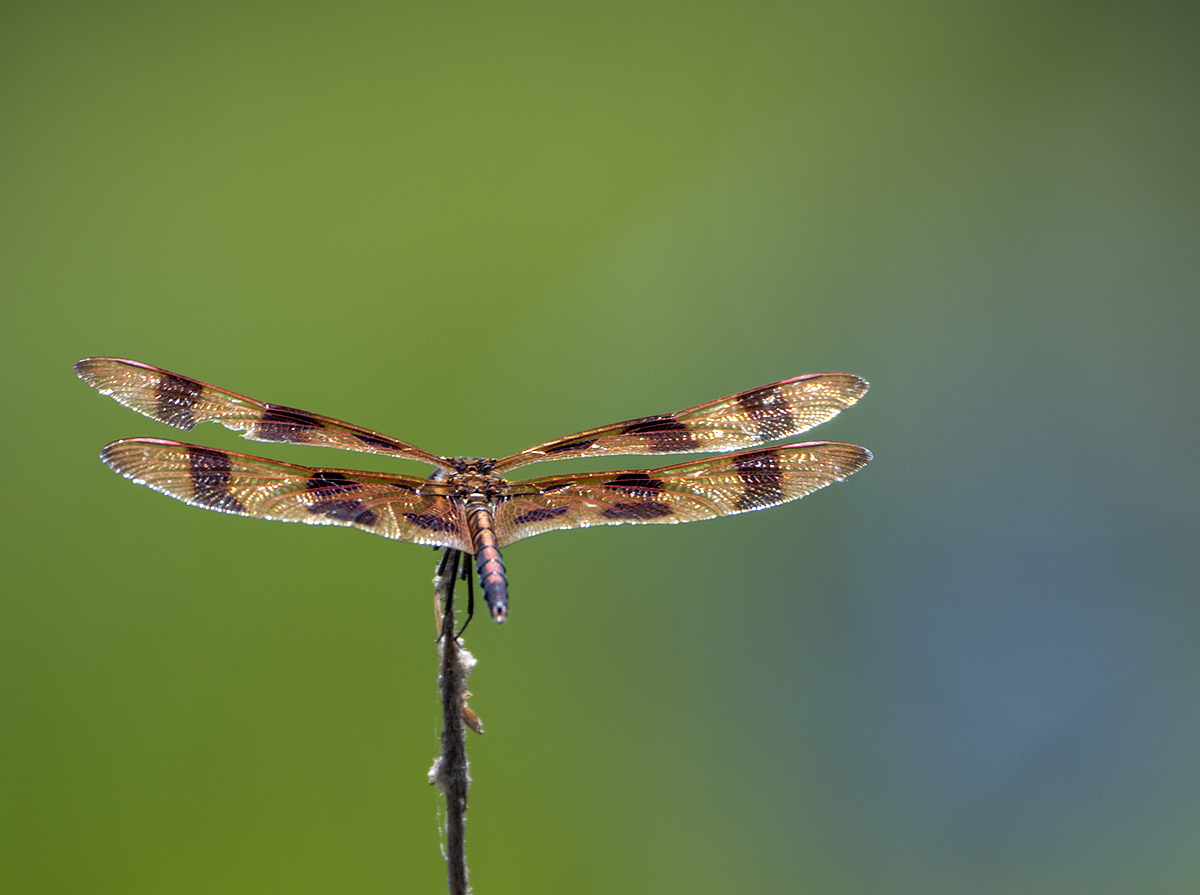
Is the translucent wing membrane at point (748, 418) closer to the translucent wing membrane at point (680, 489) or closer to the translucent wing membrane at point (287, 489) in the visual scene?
the translucent wing membrane at point (680, 489)

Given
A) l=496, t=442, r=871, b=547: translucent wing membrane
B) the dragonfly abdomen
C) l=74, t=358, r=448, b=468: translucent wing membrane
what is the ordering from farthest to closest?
l=74, t=358, r=448, b=468: translucent wing membrane, l=496, t=442, r=871, b=547: translucent wing membrane, the dragonfly abdomen

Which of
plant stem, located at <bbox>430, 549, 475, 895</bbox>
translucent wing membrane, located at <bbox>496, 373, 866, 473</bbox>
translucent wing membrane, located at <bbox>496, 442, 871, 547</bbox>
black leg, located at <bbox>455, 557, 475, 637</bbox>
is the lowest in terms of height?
plant stem, located at <bbox>430, 549, 475, 895</bbox>

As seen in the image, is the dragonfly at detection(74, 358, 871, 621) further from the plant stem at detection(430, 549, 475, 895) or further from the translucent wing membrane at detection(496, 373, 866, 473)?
the plant stem at detection(430, 549, 475, 895)

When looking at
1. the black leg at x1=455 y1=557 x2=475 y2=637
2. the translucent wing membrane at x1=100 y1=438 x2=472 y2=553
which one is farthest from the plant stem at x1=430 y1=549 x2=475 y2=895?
the translucent wing membrane at x1=100 y1=438 x2=472 y2=553

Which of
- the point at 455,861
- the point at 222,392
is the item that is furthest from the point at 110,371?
the point at 455,861

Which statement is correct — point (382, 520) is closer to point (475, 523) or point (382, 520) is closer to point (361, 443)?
point (475, 523)

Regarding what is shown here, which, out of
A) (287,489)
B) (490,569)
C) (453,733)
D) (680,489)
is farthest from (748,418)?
(453,733)

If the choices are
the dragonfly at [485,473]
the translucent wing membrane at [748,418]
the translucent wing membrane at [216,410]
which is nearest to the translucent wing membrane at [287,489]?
the dragonfly at [485,473]

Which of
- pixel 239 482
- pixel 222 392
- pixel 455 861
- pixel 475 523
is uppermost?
pixel 222 392
